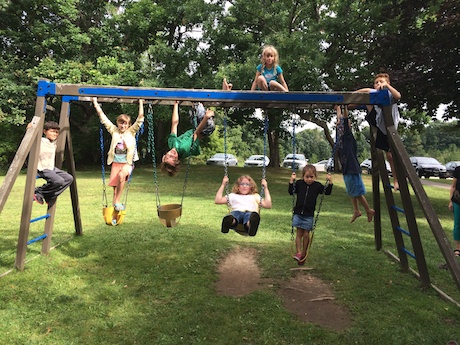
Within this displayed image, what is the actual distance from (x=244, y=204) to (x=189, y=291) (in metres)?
1.37

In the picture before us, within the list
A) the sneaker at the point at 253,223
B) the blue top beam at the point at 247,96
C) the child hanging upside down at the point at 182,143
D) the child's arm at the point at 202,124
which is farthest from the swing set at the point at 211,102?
the sneaker at the point at 253,223

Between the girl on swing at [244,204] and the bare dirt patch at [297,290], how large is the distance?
808 millimetres

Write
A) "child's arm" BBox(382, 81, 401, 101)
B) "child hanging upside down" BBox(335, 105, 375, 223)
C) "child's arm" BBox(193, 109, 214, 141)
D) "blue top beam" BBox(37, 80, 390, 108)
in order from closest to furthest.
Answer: "child's arm" BBox(382, 81, 401, 101) → "blue top beam" BBox(37, 80, 390, 108) → "child's arm" BBox(193, 109, 214, 141) → "child hanging upside down" BBox(335, 105, 375, 223)

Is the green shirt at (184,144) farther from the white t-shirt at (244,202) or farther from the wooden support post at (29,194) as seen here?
the wooden support post at (29,194)

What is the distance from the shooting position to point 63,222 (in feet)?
27.4

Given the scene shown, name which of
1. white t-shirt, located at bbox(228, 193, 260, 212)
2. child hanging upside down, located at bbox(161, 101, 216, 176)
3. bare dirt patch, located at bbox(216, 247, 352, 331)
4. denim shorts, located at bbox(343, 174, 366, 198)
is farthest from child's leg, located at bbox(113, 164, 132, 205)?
denim shorts, located at bbox(343, 174, 366, 198)

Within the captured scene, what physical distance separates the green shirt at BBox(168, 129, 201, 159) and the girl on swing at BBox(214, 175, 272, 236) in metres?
0.73

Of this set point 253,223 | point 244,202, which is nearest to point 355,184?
point 244,202

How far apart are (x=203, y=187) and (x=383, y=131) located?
11425 mm

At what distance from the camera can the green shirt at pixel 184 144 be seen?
5.22 metres

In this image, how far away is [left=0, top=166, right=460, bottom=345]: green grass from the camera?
3.71 meters

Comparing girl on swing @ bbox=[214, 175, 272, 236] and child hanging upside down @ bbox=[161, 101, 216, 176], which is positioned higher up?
child hanging upside down @ bbox=[161, 101, 216, 176]

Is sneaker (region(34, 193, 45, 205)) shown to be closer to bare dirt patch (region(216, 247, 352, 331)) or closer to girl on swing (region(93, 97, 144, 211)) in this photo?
girl on swing (region(93, 97, 144, 211))

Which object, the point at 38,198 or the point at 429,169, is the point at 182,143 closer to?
the point at 38,198
